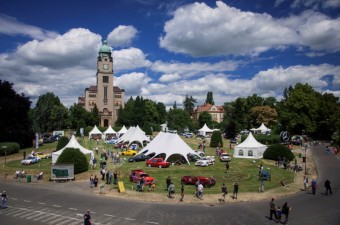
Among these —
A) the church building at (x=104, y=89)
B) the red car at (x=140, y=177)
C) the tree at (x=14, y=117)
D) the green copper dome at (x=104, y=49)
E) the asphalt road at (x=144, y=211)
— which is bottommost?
the asphalt road at (x=144, y=211)

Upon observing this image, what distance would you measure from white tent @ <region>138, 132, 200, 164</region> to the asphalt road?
1514 centimetres

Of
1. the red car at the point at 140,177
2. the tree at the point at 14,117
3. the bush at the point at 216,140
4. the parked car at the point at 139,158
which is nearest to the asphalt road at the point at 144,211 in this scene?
the red car at the point at 140,177

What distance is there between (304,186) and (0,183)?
3018 centimetres

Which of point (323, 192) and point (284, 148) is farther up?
point (284, 148)

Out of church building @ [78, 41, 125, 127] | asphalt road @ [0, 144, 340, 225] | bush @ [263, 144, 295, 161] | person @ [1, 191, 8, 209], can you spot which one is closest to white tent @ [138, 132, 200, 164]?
bush @ [263, 144, 295, 161]

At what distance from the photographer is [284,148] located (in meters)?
44.6

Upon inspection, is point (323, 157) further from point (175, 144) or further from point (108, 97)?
point (108, 97)

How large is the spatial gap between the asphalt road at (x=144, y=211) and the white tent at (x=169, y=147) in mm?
15140

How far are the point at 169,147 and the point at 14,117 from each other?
35.7 meters

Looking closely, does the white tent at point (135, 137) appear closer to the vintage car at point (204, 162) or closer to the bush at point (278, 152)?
the vintage car at point (204, 162)

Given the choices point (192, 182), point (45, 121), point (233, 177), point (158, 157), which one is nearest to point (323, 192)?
point (233, 177)

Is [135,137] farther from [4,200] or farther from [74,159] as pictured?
[4,200]

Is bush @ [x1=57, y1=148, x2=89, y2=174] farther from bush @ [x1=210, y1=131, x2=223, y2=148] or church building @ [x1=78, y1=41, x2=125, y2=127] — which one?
church building @ [x1=78, y1=41, x2=125, y2=127]

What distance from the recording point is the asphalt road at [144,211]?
63.9 feet
